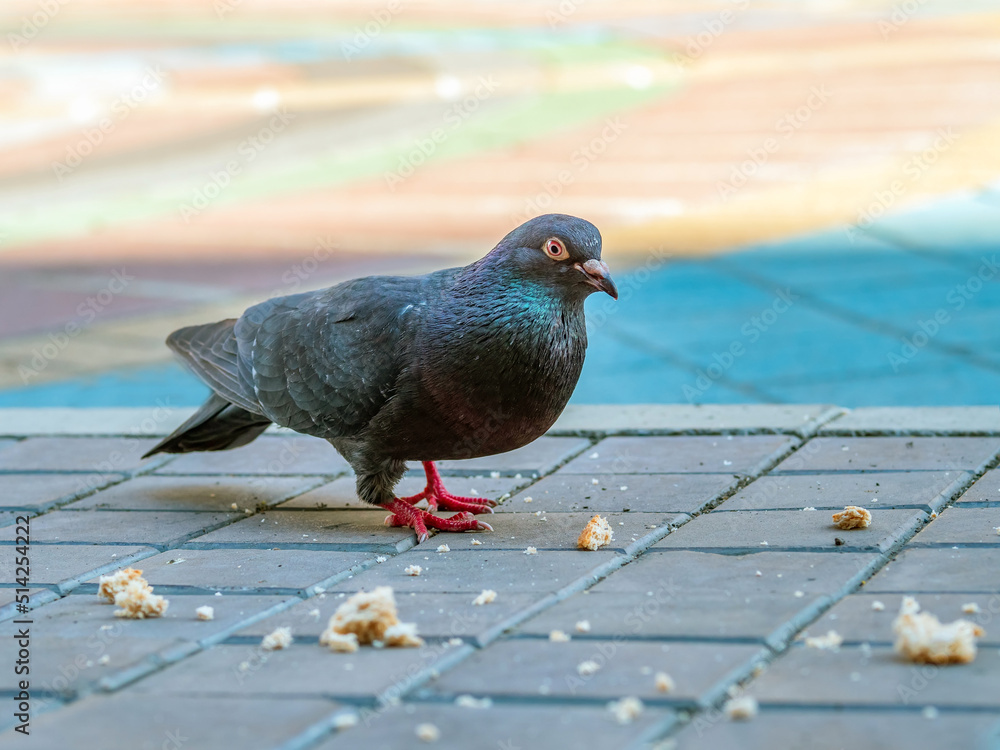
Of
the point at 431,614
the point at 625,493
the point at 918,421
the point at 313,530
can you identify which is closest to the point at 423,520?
the point at 313,530

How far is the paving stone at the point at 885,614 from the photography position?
266cm

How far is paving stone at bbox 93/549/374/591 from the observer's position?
3246 millimetres

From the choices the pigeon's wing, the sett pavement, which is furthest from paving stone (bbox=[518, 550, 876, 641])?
the pigeon's wing

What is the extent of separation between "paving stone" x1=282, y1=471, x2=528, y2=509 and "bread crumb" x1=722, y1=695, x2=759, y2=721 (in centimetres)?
168

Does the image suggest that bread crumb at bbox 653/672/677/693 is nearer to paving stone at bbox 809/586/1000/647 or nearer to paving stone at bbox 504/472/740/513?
A: paving stone at bbox 809/586/1000/647

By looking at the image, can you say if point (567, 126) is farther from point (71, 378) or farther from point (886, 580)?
point (886, 580)

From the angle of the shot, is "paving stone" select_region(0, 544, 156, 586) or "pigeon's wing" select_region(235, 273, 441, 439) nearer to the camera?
"paving stone" select_region(0, 544, 156, 586)

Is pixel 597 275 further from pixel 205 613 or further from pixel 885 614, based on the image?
pixel 205 613

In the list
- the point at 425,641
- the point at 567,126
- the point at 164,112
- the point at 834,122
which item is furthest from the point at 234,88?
the point at 425,641

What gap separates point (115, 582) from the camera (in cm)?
308

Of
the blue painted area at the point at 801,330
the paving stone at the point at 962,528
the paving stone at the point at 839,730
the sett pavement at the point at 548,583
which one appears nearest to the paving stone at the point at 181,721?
the sett pavement at the point at 548,583

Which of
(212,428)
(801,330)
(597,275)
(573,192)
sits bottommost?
(801,330)

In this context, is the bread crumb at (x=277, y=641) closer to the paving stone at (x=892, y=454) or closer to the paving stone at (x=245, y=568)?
the paving stone at (x=245, y=568)

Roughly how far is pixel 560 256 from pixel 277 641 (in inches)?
48.5
